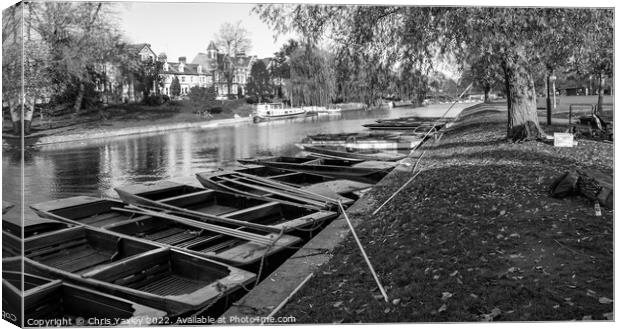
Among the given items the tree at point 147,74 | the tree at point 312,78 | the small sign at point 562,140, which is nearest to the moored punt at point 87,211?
the tree at point 147,74

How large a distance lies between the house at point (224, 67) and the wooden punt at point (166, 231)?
209 cm

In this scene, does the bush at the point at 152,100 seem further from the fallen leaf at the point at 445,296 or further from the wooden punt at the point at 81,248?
the fallen leaf at the point at 445,296

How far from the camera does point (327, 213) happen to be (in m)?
9.39

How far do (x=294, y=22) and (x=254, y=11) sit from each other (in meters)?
0.88

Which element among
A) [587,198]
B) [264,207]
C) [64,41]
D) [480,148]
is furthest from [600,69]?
[64,41]

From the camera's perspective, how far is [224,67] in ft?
25.8

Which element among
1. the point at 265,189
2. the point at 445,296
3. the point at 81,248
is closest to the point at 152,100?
the point at 81,248

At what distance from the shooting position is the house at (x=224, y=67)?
7.39 metres

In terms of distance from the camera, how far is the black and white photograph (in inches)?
215

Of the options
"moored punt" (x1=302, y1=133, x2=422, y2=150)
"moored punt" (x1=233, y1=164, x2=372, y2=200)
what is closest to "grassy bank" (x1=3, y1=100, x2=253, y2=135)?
"moored punt" (x1=233, y1=164, x2=372, y2=200)

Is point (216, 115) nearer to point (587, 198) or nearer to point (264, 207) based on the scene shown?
point (264, 207)

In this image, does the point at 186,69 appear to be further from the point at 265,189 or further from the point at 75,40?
the point at 265,189

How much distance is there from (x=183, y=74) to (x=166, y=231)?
259 centimetres

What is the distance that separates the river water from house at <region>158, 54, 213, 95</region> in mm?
1243
